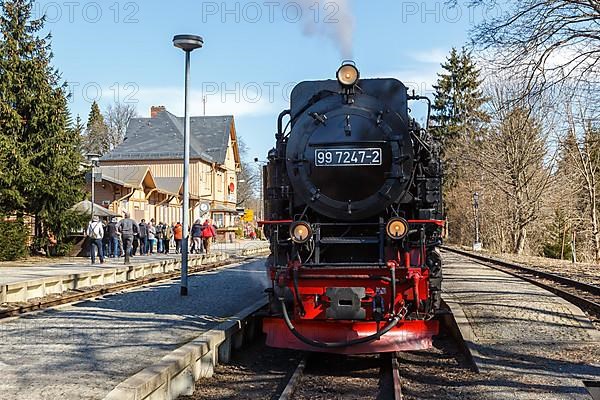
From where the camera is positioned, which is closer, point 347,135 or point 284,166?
point 347,135

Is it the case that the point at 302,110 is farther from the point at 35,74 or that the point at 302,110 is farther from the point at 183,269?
the point at 35,74

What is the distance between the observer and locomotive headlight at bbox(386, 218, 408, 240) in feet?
25.5

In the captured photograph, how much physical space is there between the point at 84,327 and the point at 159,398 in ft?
12.3

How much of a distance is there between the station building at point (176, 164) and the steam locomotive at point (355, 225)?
1162 inches

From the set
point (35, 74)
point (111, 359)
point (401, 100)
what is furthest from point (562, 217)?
point (111, 359)

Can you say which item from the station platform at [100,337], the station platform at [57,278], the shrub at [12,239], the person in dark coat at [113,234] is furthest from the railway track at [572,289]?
the shrub at [12,239]

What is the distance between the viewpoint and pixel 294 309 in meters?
7.88

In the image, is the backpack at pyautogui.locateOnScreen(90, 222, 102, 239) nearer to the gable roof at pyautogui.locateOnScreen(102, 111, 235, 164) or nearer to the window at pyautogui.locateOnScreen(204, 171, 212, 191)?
the gable roof at pyautogui.locateOnScreen(102, 111, 235, 164)

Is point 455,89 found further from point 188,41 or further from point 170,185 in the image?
point 188,41

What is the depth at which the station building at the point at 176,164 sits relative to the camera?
1602 inches

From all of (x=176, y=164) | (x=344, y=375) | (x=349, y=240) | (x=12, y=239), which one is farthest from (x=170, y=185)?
(x=344, y=375)

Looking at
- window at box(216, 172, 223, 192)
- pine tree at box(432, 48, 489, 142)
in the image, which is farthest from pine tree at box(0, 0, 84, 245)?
pine tree at box(432, 48, 489, 142)

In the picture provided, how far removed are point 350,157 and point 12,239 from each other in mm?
18240

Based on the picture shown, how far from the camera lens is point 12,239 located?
74.7 ft
